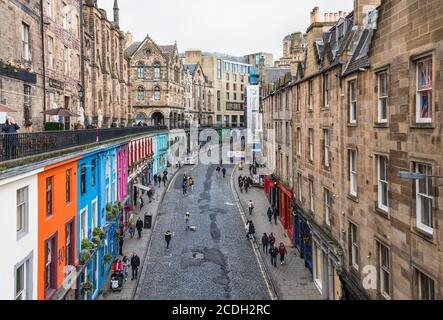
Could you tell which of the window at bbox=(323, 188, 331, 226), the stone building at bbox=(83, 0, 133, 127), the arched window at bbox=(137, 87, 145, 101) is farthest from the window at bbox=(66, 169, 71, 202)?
the arched window at bbox=(137, 87, 145, 101)

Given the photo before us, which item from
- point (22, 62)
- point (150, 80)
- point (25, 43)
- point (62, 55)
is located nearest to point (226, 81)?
point (150, 80)

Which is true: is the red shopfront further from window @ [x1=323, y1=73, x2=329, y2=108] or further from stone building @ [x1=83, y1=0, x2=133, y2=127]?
stone building @ [x1=83, y1=0, x2=133, y2=127]

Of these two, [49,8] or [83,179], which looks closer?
[83,179]

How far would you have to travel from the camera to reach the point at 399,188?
1142cm

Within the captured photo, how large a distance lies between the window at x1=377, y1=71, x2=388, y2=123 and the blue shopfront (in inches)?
427

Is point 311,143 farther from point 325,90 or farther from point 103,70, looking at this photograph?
point 103,70

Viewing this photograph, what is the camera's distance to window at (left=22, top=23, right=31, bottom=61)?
1962 cm

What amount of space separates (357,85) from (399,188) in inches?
187

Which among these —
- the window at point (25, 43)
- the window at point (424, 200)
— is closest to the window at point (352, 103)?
the window at point (424, 200)

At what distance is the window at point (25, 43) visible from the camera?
64.4 feet

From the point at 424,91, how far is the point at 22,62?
1731 centimetres

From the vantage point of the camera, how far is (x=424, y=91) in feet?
33.4

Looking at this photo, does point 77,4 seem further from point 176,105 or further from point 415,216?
point 176,105

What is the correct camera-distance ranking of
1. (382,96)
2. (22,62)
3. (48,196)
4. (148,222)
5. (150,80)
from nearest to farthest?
(382,96)
(48,196)
(22,62)
(148,222)
(150,80)
